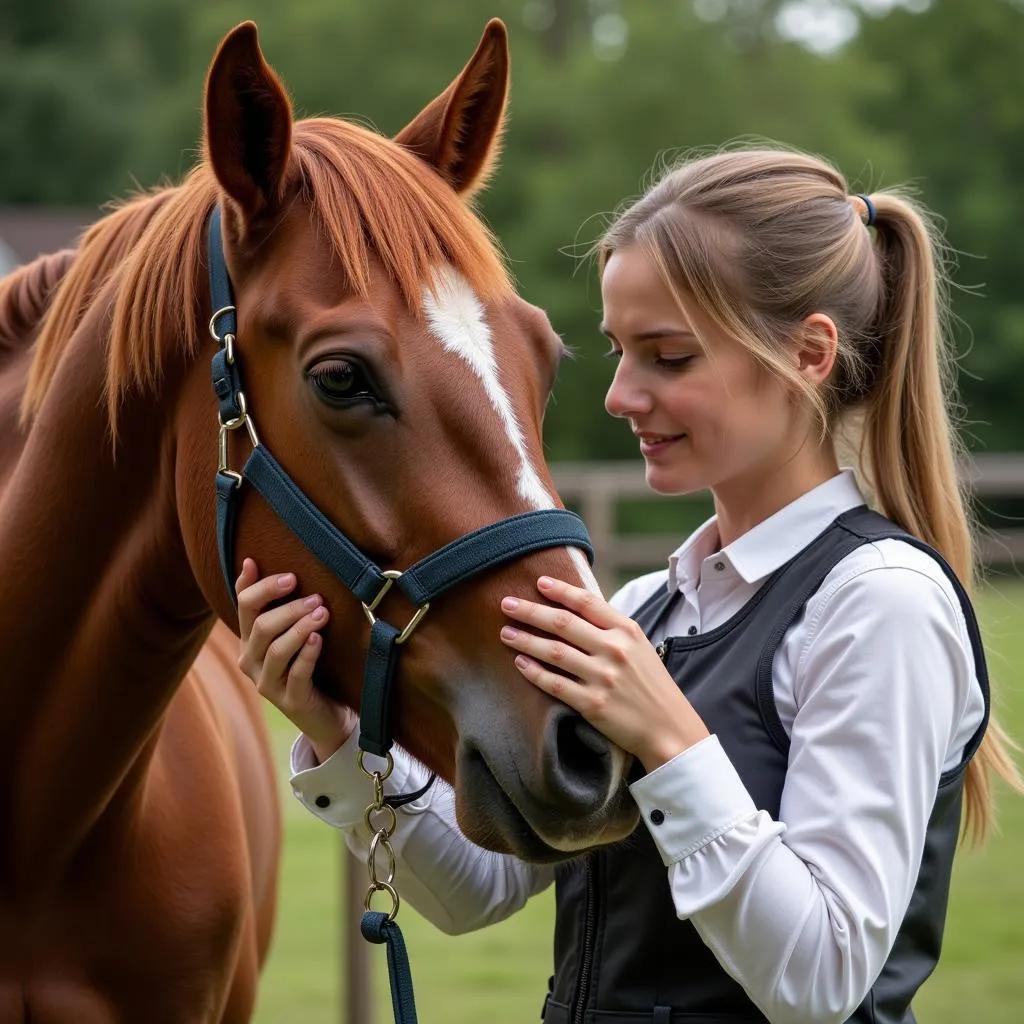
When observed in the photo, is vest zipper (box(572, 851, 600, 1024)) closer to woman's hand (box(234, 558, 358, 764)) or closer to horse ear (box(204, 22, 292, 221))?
woman's hand (box(234, 558, 358, 764))

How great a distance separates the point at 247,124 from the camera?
1939 millimetres

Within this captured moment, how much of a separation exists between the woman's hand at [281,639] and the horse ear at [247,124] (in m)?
0.53

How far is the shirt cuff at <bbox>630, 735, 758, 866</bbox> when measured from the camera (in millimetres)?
1698

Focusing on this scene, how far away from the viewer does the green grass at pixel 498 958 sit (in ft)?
16.2

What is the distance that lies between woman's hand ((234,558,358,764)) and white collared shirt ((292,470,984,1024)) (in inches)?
18.8

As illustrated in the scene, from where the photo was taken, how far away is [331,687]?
1.95 m

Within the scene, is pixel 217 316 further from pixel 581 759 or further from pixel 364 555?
pixel 581 759

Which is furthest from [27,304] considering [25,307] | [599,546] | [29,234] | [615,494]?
[29,234]

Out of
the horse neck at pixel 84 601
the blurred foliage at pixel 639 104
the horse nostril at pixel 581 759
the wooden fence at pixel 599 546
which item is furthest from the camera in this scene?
the blurred foliage at pixel 639 104

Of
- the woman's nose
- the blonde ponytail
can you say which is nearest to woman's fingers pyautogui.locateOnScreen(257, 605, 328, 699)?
the woman's nose

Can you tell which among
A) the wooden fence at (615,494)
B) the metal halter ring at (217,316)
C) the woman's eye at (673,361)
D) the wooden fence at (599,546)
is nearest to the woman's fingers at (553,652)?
the woman's eye at (673,361)

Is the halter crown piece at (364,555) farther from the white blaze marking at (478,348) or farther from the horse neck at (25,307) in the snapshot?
the horse neck at (25,307)

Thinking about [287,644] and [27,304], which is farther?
[27,304]

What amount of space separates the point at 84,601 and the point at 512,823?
856 mm
